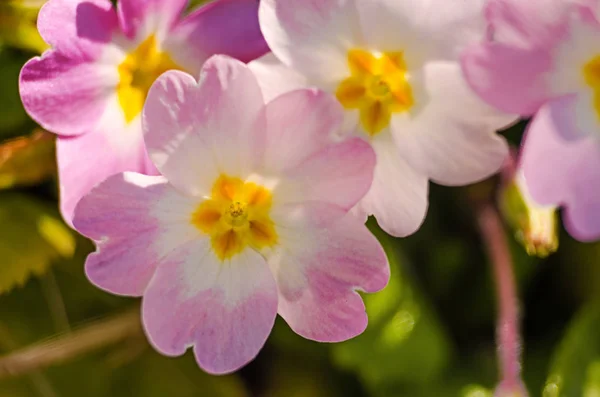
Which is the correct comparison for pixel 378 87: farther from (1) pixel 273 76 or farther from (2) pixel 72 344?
(2) pixel 72 344

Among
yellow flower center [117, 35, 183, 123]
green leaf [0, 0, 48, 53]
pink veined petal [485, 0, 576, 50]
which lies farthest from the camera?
green leaf [0, 0, 48, 53]

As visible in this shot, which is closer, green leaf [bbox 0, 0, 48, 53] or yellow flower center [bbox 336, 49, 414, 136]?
yellow flower center [bbox 336, 49, 414, 136]

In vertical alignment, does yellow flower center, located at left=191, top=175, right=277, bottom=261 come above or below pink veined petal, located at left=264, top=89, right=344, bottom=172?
below

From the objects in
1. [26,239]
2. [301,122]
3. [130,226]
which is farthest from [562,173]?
[26,239]

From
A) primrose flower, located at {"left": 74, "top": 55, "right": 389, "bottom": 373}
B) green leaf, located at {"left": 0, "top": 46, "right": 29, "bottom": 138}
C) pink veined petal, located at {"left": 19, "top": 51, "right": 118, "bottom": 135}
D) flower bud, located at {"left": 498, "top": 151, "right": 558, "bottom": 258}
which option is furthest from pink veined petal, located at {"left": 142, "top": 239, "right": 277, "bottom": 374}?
green leaf, located at {"left": 0, "top": 46, "right": 29, "bottom": 138}

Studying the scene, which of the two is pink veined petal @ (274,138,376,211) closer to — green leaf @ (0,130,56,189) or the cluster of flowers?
the cluster of flowers

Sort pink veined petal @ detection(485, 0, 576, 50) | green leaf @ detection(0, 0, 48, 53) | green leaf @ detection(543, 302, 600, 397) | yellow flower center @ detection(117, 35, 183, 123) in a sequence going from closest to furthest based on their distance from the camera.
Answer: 1. pink veined petal @ detection(485, 0, 576, 50)
2. yellow flower center @ detection(117, 35, 183, 123)
3. green leaf @ detection(0, 0, 48, 53)
4. green leaf @ detection(543, 302, 600, 397)

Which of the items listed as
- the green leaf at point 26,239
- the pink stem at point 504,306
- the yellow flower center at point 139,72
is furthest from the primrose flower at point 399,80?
the green leaf at point 26,239
